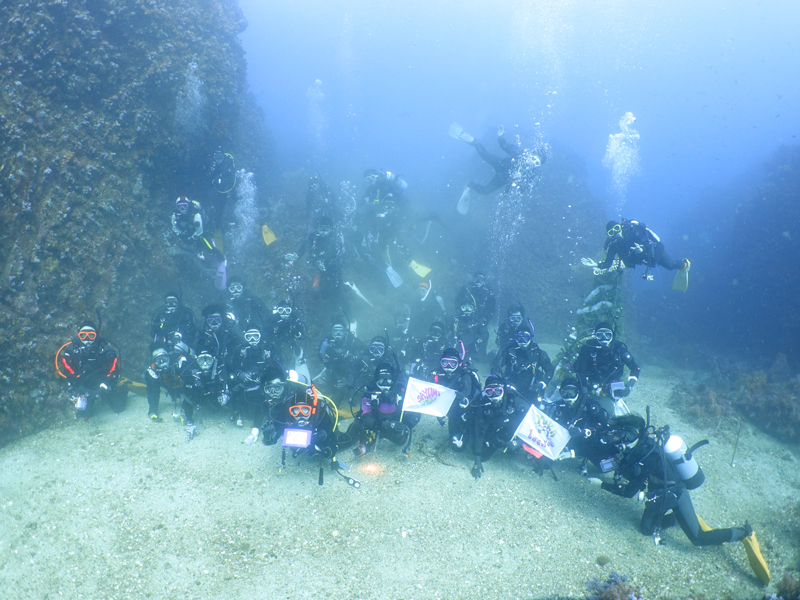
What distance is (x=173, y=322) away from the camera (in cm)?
905

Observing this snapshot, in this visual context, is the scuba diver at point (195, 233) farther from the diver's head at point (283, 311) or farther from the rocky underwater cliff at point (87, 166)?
the diver's head at point (283, 311)

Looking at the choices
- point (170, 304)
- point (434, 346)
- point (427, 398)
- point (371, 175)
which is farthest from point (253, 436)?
point (371, 175)

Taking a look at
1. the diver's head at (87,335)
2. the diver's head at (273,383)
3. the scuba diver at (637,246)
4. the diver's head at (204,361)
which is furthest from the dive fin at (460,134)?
the diver's head at (87,335)

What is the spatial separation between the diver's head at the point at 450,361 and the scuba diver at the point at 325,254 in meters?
5.17

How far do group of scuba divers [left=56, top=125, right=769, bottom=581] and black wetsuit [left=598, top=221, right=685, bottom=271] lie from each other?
0.08 ft

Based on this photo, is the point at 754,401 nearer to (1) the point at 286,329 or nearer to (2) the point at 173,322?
(1) the point at 286,329

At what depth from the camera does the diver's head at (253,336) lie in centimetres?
793

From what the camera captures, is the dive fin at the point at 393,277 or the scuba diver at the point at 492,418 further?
the dive fin at the point at 393,277

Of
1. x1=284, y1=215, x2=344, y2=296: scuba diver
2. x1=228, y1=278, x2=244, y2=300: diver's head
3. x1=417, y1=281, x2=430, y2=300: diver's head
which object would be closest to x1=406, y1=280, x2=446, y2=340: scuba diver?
x1=417, y1=281, x2=430, y2=300: diver's head

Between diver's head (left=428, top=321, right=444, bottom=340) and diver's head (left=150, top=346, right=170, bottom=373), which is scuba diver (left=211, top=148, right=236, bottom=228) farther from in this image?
diver's head (left=428, top=321, right=444, bottom=340)

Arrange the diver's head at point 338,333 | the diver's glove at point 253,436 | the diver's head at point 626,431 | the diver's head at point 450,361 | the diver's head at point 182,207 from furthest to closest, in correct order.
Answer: the diver's head at point 182,207 → the diver's head at point 338,333 → the diver's head at point 450,361 → the diver's glove at point 253,436 → the diver's head at point 626,431

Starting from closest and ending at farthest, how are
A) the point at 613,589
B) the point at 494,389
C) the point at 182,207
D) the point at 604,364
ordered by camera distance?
the point at 613,589 < the point at 494,389 < the point at 604,364 < the point at 182,207

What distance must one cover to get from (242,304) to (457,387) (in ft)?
21.8

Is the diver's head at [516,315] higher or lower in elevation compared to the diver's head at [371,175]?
lower
